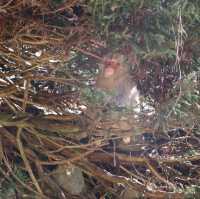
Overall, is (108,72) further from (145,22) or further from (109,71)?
(145,22)

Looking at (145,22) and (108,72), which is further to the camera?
(108,72)

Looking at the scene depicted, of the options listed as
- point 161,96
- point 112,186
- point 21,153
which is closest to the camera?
point 161,96

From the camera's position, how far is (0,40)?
1.85 metres

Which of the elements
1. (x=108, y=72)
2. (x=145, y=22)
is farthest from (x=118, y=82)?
(x=145, y=22)

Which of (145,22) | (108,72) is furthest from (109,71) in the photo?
(145,22)

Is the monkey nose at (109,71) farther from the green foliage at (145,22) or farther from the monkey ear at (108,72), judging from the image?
the green foliage at (145,22)

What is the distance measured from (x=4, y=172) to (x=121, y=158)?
53cm

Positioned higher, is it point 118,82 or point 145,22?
point 145,22

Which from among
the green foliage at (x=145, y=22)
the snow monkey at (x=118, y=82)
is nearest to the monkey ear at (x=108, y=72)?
the snow monkey at (x=118, y=82)

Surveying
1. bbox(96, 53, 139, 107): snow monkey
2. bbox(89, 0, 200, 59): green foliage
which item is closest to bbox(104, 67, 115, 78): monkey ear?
bbox(96, 53, 139, 107): snow monkey

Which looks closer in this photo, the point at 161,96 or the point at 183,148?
the point at 161,96

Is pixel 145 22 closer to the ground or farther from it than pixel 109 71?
farther from it

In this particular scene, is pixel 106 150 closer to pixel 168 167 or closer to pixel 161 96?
pixel 168 167

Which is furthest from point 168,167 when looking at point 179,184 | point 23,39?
point 23,39
